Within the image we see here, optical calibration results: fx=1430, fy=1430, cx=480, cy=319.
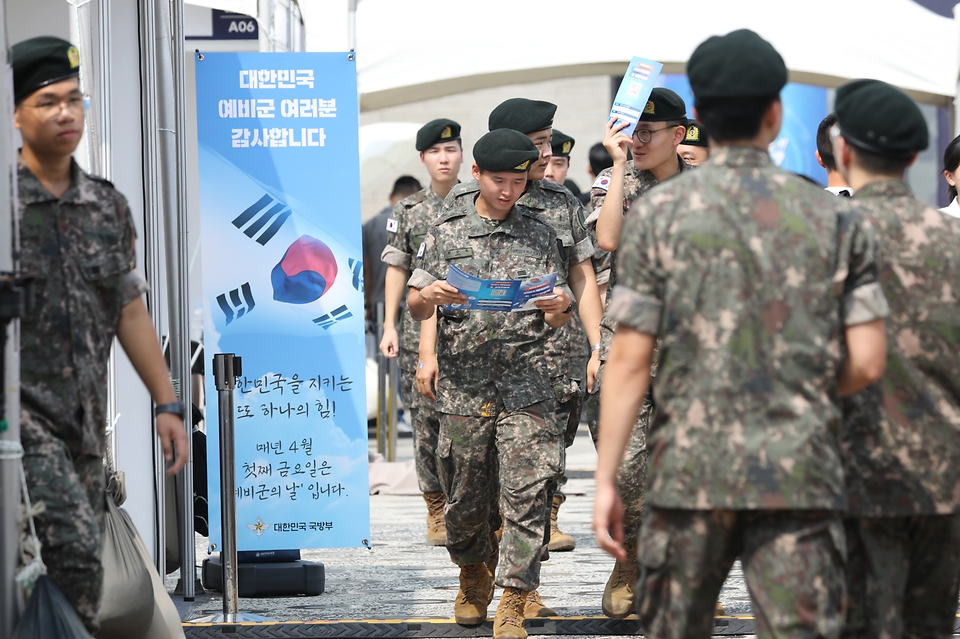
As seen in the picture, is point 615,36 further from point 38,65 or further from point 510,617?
point 38,65

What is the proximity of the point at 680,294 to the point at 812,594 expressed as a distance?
72cm

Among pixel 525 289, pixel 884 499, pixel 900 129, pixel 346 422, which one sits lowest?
pixel 346 422

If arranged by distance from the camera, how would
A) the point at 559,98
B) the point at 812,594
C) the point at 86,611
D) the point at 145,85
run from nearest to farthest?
the point at 812,594, the point at 86,611, the point at 145,85, the point at 559,98

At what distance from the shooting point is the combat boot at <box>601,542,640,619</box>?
591 centimetres

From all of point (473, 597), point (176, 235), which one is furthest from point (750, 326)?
point (176, 235)

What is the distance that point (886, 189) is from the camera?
3.67 metres

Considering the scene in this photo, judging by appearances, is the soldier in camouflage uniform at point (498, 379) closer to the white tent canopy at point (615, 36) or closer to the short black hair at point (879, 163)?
the short black hair at point (879, 163)

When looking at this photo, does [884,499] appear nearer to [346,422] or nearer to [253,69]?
[346,422]

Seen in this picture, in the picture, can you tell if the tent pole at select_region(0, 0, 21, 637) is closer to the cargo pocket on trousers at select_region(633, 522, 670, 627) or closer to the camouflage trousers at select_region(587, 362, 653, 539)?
the cargo pocket on trousers at select_region(633, 522, 670, 627)

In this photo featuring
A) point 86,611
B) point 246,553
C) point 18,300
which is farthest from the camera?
point 246,553

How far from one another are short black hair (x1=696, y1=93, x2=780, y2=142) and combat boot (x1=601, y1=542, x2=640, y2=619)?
295 cm

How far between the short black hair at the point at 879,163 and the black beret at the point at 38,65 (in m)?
2.12

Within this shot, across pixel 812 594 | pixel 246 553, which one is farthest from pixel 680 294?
pixel 246 553

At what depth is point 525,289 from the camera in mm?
5359
